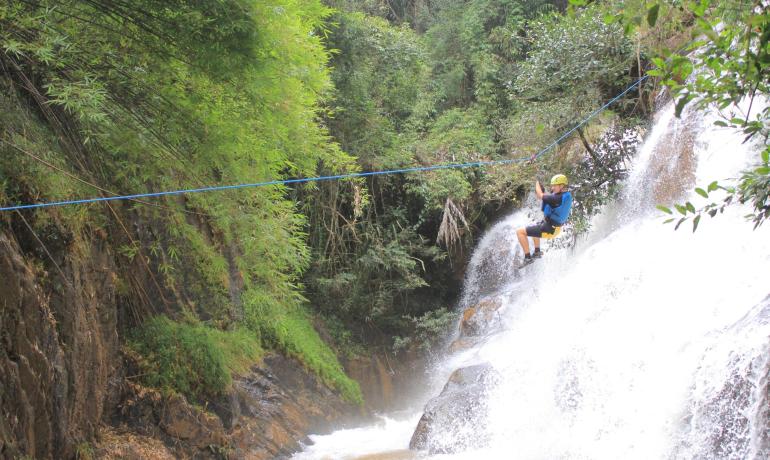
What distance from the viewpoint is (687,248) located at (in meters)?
8.73

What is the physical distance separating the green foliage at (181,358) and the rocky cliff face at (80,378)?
0.17 meters

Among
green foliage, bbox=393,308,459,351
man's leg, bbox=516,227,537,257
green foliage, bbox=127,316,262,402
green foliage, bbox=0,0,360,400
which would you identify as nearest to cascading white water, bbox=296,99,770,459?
man's leg, bbox=516,227,537,257

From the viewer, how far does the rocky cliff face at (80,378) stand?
4.72 m

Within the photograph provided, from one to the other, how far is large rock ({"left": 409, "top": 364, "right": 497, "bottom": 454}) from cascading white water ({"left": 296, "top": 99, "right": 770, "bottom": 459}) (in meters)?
0.10

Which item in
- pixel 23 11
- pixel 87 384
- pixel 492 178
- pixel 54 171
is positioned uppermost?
pixel 23 11

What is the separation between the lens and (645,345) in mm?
7805

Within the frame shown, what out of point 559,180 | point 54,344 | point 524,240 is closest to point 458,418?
point 524,240

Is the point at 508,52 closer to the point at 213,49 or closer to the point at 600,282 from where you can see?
the point at 600,282

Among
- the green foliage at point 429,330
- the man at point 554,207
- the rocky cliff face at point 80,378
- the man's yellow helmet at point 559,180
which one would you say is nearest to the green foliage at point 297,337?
the rocky cliff face at point 80,378

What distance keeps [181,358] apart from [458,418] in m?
3.90

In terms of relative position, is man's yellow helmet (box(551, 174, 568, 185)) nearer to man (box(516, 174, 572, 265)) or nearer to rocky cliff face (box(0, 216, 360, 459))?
man (box(516, 174, 572, 265))

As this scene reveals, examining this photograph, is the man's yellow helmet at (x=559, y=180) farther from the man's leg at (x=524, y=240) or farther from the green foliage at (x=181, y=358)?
the green foliage at (x=181, y=358)

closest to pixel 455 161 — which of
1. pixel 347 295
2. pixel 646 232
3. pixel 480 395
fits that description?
pixel 347 295

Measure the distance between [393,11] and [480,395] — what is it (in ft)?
44.0
